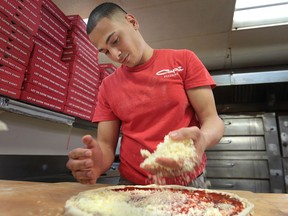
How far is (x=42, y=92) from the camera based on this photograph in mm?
1641

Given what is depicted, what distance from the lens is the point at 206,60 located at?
131 inches

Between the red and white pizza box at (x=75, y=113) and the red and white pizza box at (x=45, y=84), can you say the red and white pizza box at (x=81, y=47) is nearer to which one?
the red and white pizza box at (x=45, y=84)

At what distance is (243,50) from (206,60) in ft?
1.62

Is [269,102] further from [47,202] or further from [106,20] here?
[47,202]

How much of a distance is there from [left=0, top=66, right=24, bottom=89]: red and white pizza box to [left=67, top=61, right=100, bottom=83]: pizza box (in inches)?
19.5

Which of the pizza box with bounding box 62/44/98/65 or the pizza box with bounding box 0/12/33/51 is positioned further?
the pizza box with bounding box 62/44/98/65

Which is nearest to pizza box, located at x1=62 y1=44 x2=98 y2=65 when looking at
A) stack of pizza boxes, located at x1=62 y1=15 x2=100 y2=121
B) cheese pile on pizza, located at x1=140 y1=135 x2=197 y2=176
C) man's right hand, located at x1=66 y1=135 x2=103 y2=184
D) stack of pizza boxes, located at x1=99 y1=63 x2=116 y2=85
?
stack of pizza boxes, located at x1=62 y1=15 x2=100 y2=121

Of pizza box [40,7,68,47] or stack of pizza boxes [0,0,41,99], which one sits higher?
pizza box [40,7,68,47]

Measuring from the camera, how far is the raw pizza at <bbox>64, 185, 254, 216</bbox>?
674 mm

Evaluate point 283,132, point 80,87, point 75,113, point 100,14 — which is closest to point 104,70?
point 80,87

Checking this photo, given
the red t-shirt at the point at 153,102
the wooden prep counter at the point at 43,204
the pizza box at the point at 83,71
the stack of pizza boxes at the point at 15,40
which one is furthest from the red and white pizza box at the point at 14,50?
the wooden prep counter at the point at 43,204

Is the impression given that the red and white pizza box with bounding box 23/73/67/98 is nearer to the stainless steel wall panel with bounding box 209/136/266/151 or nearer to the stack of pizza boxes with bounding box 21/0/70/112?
the stack of pizza boxes with bounding box 21/0/70/112

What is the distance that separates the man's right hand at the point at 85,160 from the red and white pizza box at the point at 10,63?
32.0 inches

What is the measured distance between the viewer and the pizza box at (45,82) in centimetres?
154
